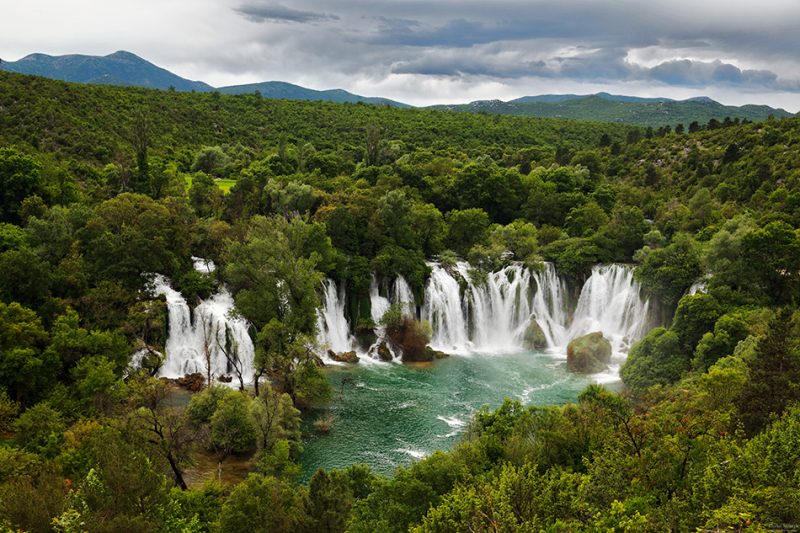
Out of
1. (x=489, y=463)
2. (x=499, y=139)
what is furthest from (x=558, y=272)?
(x=499, y=139)

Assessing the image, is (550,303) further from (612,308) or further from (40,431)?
(40,431)

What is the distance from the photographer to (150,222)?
4228 cm

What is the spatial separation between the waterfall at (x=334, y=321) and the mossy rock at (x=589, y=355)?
17967 millimetres

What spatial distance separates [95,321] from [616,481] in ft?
108

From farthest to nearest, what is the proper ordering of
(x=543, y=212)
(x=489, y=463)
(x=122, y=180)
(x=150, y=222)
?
(x=543, y=212) → (x=122, y=180) → (x=150, y=222) → (x=489, y=463)

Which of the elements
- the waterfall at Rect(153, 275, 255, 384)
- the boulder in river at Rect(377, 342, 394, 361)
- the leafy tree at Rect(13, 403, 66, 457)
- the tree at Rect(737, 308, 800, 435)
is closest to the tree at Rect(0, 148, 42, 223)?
the waterfall at Rect(153, 275, 255, 384)

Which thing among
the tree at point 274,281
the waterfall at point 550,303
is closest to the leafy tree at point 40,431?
the tree at point 274,281

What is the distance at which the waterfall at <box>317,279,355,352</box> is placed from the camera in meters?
47.8

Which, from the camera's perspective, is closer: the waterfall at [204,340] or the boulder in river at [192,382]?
the boulder in river at [192,382]

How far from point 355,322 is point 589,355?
63.7ft

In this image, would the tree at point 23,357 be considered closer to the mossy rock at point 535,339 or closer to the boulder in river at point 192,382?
the boulder in river at point 192,382

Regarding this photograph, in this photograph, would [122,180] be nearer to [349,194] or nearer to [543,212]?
[349,194]

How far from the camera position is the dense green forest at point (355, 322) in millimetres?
17062

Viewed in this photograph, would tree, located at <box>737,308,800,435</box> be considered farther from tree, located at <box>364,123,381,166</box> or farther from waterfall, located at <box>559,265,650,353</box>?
tree, located at <box>364,123,381,166</box>
